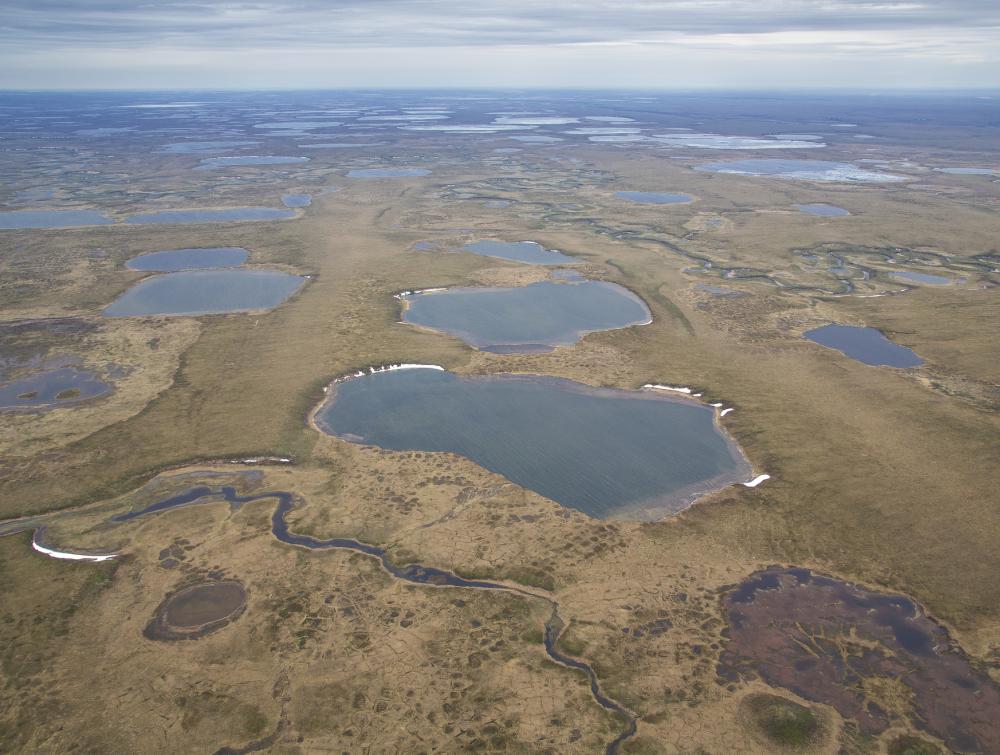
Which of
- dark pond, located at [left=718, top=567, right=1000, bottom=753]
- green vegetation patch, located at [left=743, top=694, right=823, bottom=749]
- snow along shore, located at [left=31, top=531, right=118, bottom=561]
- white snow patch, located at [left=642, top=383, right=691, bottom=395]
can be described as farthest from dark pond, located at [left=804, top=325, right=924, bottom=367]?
snow along shore, located at [left=31, top=531, right=118, bottom=561]

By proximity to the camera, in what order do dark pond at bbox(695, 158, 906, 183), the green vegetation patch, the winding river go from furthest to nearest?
dark pond at bbox(695, 158, 906, 183)
the winding river
the green vegetation patch

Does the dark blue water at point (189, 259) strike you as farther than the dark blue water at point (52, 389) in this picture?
Yes

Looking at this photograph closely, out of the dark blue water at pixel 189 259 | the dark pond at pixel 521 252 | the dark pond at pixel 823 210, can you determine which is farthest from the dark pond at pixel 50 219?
the dark pond at pixel 823 210

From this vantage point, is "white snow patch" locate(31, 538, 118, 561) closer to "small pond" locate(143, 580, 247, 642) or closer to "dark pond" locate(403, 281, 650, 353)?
"small pond" locate(143, 580, 247, 642)

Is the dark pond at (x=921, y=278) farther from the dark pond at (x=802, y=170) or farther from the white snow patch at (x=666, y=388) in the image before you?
the dark pond at (x=802, y=170)

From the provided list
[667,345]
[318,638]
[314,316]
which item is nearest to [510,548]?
[318,638]

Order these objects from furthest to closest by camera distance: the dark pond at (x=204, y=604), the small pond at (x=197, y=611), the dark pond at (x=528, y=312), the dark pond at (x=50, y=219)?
1. the dark pond at (x=50, y=219)
2. the dark pond at (x=528, y=312)
3. the dark pond at (x=204, y=604)
4. the small pond at (x=197, y=611)

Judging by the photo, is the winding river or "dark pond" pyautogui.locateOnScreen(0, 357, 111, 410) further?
"dark pond" pyautogui.locateOnScreen(0, 357, 111, 410)
